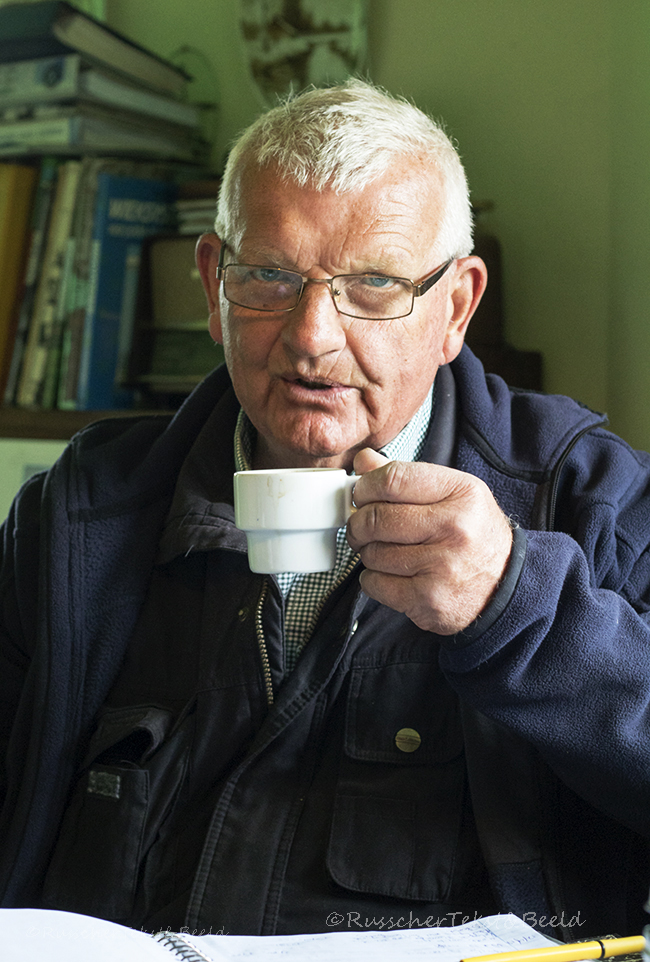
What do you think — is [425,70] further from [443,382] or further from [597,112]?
[443,382]

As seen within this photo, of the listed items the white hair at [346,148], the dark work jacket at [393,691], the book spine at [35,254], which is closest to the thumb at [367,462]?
the dark work jacket at [393,691]

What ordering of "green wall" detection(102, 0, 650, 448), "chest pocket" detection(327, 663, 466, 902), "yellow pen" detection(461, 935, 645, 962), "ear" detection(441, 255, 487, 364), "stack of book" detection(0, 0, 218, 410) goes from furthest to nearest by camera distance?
"stack of book" detection(0, 0, 218, 410) < "green wall" detection(102, 0, 650, 448) < "ear" detection(441, 255, 487, 364) < "chest pocket" detection(327, 663, 466, 902) < "yellow pen" detection(461, 935, 645, 962)

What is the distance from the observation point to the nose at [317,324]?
1104 mm

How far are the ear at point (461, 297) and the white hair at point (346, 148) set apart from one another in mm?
27

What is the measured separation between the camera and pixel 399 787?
1.04m

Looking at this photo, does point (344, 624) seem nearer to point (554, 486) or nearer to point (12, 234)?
point (554, 486)

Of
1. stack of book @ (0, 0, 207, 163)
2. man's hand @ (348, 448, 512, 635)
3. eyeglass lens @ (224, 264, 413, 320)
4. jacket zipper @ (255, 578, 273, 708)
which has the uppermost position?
stack of book @ (0, 0, 207, 163)

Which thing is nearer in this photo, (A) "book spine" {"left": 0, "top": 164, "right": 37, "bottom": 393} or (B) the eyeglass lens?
(B) the eyeglass lens

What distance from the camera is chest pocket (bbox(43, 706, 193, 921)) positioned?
3.49ft

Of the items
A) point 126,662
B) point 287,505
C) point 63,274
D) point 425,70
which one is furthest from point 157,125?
point 287,505

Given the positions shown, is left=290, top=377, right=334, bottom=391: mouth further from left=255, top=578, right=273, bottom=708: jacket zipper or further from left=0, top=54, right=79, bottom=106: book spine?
left=0, top=54, right=79, bottom=106: book spine

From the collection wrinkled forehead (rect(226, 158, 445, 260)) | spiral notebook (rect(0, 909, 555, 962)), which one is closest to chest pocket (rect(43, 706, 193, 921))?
spiral notebook (rect(0, 909, 555, 962))

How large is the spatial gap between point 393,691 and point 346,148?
0.68 m

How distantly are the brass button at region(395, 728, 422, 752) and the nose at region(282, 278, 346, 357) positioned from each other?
1.55 feet
